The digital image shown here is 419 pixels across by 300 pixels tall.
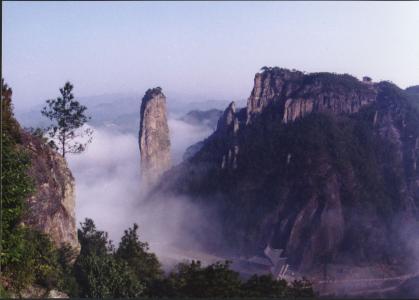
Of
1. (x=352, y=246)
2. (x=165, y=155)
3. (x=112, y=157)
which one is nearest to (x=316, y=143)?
(x=352, y=246)

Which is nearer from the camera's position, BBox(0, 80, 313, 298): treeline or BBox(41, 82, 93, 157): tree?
BBox(0, 80, 313, 298): treeline

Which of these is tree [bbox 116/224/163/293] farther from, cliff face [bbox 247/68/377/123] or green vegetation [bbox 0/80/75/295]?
cliff face [bbox 247/68/377/123]

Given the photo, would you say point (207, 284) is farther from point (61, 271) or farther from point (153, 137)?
point (153, 137)

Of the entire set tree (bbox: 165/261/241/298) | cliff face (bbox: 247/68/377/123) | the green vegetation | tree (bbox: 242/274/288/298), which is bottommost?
tree (bbox: 242/274/288/298)

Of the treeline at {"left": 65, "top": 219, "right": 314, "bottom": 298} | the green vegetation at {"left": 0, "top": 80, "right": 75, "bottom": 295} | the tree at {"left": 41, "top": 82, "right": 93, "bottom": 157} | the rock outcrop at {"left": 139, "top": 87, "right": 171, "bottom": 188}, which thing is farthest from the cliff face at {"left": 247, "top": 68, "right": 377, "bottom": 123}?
the green vegetation at {"left": 0, "top": 80, "right": 75, "bottom": 295}

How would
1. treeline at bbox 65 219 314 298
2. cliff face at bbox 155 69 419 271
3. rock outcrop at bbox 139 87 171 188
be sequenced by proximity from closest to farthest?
treeline at bbox 65 219 314 298 < cliff face at bbox 155 69 419 271 < rock outcrop at bbox 139 87 171 188

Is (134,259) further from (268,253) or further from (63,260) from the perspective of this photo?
(268,253)

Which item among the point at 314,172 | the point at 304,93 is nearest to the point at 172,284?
the point at 314,172

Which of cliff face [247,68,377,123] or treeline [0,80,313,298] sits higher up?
cliff face [247,68,377,123]
